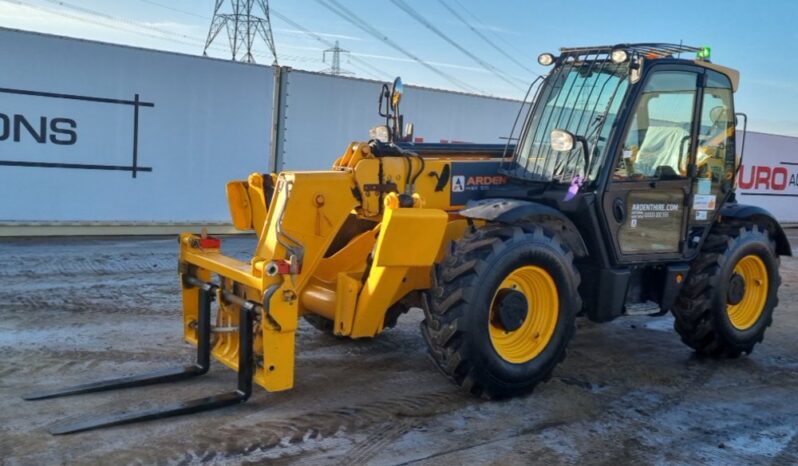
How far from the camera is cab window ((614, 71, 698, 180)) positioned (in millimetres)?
5344

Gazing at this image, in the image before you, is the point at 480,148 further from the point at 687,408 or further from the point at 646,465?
the point at 646,465

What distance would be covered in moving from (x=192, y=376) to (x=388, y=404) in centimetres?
130

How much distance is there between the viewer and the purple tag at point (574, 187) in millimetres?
5145

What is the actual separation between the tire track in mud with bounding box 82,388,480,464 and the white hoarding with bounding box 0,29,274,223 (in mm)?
7995

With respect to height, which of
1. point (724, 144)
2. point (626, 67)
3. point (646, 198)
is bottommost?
point (646, 198)

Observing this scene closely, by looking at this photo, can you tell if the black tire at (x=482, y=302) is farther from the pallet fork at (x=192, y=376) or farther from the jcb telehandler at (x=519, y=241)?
the pallet fork at (x=192, y=376)

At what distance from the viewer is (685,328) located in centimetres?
600

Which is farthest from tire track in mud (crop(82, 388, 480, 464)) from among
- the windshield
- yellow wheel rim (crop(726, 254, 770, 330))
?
yellow wheel rim (crop(726, 254, 770, 330))

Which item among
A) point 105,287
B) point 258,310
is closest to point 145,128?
point 105,287

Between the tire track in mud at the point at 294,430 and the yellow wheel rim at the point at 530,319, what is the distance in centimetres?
41

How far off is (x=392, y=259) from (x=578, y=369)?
2029mm

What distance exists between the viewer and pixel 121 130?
37.3 ft

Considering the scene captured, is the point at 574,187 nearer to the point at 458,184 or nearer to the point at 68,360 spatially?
the point at 458,184

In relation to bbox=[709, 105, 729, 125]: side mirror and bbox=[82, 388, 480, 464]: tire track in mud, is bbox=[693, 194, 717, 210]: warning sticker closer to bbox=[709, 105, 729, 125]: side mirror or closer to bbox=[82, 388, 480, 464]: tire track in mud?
bbox=[709, 105, 729, 125]: side mirror
